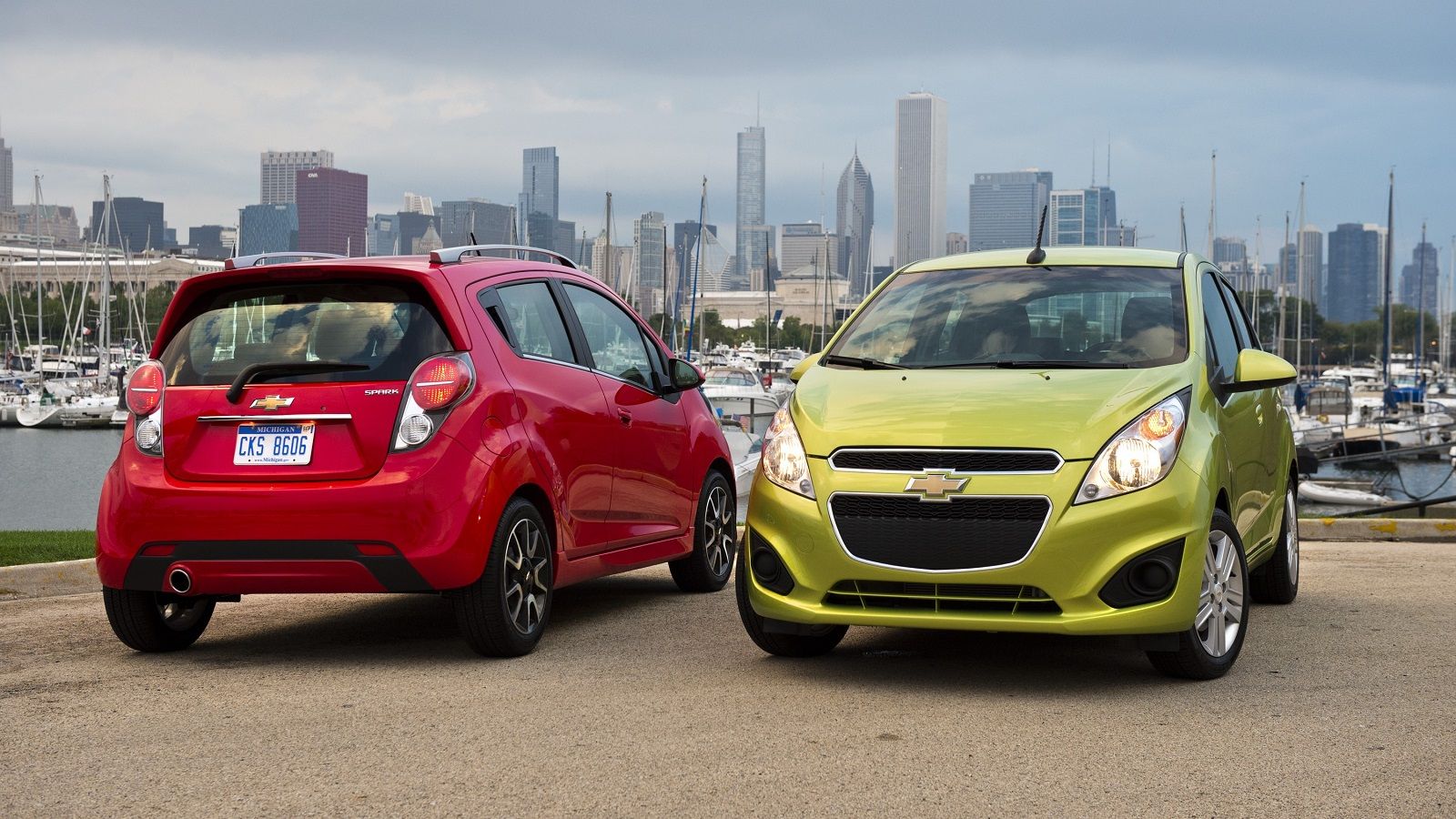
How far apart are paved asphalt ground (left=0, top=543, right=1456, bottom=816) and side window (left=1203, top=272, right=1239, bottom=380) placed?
1224 millimetres

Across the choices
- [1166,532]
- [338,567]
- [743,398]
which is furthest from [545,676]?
[743,398]

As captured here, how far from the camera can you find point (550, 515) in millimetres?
6867

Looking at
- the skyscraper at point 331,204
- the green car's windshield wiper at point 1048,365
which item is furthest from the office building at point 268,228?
Answer: the green car's windshield wiper at point 1048,365

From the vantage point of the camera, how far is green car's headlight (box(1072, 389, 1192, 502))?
18.2 ft

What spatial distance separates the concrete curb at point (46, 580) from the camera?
8883mm

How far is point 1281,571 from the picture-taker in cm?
816

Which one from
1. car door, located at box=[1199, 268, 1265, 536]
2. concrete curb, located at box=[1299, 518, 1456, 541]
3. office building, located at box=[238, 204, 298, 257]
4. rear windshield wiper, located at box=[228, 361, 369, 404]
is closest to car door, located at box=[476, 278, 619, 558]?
rear windshield wiper, located at box=[228, 361, 369, 404]

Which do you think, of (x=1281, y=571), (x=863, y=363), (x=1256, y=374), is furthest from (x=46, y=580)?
(x=1281, y=571)

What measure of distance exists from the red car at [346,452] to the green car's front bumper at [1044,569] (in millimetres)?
1349

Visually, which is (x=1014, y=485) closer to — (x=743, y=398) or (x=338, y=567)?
(x=338, y=567)

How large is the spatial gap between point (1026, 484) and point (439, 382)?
233 centimetres

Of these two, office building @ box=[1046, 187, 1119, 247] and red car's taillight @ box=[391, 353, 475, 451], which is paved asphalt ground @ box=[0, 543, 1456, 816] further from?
office building @ box=[1046, 187, 1119, 247]

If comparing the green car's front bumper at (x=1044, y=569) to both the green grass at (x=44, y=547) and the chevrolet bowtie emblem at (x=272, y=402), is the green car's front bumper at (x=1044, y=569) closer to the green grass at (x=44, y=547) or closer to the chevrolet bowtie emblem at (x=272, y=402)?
the chevrolet bowtie emblem at (x=272, y=402)

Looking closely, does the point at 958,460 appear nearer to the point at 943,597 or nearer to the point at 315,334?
the point at 943,597
